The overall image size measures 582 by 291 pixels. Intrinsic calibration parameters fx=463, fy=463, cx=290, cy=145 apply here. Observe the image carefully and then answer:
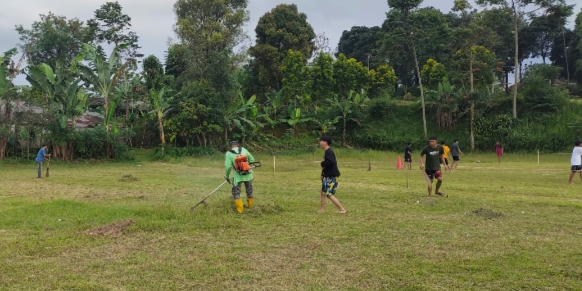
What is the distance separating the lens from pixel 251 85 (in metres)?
39.0

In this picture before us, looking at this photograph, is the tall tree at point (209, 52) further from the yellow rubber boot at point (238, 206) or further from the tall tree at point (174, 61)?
the yellow rubber boot at point (238, 206)

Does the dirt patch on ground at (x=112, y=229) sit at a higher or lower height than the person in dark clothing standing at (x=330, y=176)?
lower

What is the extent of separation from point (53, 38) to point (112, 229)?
38.7 m

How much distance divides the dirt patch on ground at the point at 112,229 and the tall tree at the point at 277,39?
29.3m

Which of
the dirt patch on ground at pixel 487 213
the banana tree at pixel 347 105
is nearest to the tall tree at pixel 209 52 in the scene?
the banana tree at pixel 347 105

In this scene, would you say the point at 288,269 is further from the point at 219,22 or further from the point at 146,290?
the point at 219,22

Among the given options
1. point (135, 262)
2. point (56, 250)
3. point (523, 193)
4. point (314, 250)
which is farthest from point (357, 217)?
point (523, 193)

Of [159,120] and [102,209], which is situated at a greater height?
[159,120]

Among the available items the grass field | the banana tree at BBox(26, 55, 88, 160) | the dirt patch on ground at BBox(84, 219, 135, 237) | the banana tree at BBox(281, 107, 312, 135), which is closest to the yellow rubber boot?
the grass field

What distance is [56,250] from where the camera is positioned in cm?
665

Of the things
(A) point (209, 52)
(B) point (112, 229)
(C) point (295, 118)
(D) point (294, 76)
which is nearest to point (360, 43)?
(D) point (294, 76)

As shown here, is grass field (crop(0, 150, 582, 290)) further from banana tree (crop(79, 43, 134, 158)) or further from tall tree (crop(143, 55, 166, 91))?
tall tree (crop(143, 55, 166, 91))

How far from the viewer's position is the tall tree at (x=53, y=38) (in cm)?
3991

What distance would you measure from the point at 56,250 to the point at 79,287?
6.13 feet
